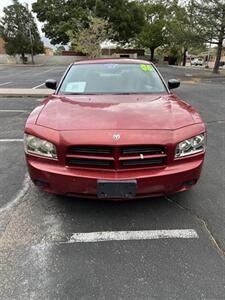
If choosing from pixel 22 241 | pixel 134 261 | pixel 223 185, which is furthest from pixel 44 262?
pixel 223 185

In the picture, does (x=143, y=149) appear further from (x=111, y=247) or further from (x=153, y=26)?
(x=153, y=26)

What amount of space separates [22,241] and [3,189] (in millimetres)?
1190

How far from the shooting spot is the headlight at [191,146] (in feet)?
9.51

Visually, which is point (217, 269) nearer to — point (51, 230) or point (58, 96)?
point (51, 230)

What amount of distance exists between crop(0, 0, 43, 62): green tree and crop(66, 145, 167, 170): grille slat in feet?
158

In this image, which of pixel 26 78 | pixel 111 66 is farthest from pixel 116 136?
pixel 26 78

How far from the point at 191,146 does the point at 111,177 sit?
32.6 inches

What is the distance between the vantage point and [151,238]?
289 centimetres

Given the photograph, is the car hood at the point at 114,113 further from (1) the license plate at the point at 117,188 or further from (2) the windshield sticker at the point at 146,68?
Answer: (2) the windshield sticker at the point at 146,68

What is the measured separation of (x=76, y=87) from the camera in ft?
13.7

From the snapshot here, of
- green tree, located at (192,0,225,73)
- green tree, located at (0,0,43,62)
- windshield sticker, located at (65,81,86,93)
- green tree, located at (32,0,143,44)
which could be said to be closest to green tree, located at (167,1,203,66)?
green tree, located at (192,0,225,73)

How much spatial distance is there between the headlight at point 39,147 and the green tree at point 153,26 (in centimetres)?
5373

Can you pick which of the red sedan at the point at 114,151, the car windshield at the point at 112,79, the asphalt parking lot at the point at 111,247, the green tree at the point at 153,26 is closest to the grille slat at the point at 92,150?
the red sedan at the point at 114,151

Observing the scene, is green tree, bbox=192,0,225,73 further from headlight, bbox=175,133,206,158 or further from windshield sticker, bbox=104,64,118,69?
headlight, bbox=175,133,206,158
